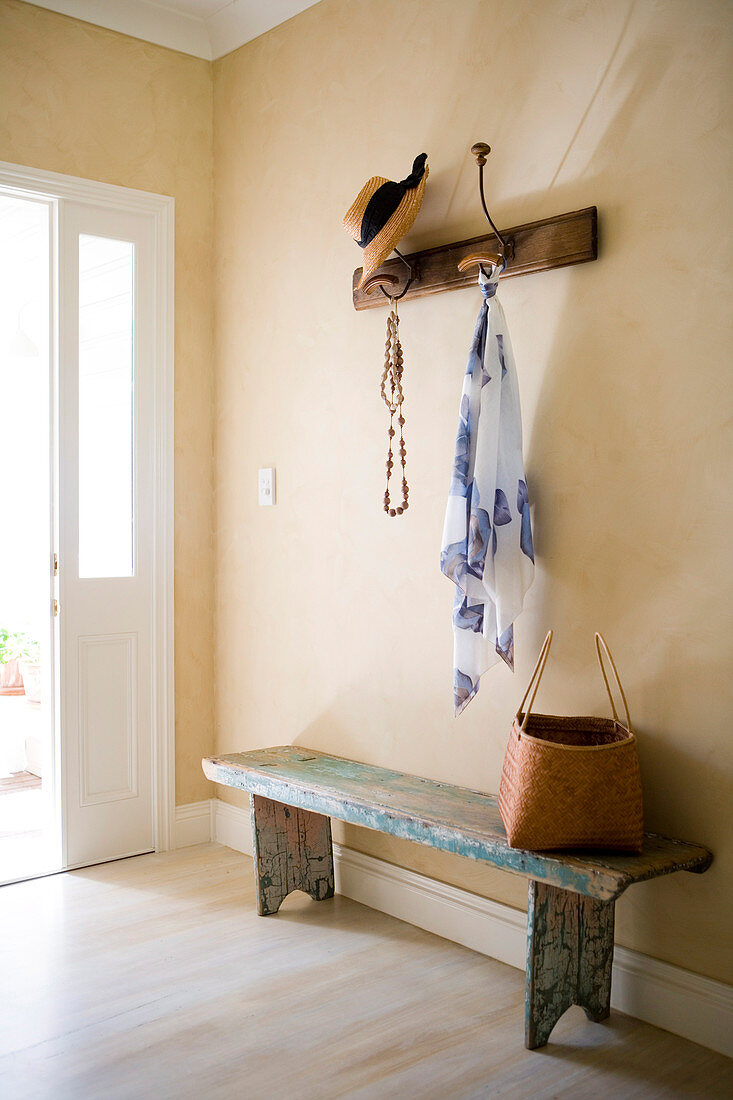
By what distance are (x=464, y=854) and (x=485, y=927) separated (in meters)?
0.51

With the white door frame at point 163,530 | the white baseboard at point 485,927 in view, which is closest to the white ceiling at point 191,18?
the white door frame at point 163,530

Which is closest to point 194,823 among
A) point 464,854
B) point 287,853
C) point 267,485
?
point 287,853

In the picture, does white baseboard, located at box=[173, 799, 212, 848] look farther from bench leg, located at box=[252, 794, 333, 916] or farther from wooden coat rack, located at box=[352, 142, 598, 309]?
wooden coat rack, located at box=[352, 142, 598, 309]

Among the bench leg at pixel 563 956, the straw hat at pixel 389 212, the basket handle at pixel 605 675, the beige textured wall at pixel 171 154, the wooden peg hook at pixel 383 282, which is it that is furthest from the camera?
the beige textured wall at pixel 171 154

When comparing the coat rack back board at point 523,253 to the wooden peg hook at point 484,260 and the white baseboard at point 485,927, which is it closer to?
the wooden peg hook at point 484,260

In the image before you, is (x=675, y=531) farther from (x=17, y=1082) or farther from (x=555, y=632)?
(x=17, y=1082)

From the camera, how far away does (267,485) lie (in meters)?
3.13

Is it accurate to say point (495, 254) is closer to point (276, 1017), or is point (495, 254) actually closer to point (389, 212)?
point (389, 212)

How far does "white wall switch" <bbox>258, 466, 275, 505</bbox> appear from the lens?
10.2ft

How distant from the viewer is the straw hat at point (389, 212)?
2443 millimetres

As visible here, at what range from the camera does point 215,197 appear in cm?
337

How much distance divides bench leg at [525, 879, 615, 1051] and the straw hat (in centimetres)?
158

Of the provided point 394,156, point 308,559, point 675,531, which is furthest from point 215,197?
point 675,531

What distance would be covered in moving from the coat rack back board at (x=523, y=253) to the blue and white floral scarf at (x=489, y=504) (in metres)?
0.10
